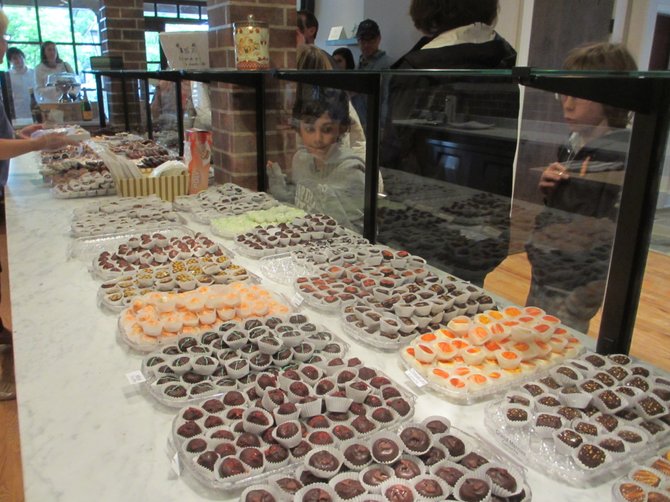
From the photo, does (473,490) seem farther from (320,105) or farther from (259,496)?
(320,105)

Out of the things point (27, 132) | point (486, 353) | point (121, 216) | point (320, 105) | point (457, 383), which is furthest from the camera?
point (27, 132)

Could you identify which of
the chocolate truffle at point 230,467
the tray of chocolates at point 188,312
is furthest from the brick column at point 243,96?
the chocolate truffle at point 230,467

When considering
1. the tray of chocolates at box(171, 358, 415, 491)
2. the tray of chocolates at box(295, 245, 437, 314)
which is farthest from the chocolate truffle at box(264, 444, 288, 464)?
the tray of chocolates at box(295, 245, 437, 314)

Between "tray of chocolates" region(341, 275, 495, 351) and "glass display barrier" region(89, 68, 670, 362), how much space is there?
0.37 meters

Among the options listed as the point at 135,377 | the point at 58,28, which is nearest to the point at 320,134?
the point at 135,377

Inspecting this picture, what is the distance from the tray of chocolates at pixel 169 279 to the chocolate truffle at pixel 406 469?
977mm

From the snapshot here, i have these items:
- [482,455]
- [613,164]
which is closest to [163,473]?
[482,455]

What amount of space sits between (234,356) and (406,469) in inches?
21.3

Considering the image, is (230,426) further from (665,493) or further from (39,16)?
(39,16)

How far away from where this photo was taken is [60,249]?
7.20ft

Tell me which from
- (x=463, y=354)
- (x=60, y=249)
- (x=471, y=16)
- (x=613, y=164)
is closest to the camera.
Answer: (x=463, y=354)

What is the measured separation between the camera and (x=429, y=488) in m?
0.93

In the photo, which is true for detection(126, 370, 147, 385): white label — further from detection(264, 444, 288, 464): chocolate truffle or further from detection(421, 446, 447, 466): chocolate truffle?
detection(421, 446, 447, 466): chocolate truffle

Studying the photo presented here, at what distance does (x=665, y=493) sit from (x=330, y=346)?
77 cm
